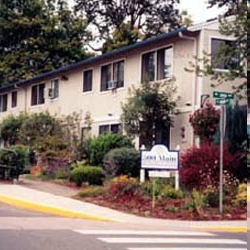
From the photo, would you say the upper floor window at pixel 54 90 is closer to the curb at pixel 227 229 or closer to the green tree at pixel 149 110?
the green tree at pixel 149 110

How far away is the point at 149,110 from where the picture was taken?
22.5 meters

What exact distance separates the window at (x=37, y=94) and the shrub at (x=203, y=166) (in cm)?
1584

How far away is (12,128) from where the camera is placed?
3189 cm

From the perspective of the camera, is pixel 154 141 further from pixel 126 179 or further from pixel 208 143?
pixel 126 179

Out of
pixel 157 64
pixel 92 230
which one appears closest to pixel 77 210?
pixel 92 230

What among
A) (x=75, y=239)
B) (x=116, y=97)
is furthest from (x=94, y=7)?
(x=75, y=239)

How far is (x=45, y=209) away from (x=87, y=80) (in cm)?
1353

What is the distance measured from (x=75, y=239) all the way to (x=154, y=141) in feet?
40.0

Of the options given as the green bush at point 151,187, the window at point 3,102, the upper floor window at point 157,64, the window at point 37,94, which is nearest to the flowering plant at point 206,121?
the upper floor window at point 157,64

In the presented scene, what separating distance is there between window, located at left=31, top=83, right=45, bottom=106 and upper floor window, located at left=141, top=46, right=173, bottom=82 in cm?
986

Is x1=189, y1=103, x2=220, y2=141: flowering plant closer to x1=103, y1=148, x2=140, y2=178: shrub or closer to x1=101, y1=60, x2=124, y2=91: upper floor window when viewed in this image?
x1=103, y1=148, x2=140, y2=178: shrub

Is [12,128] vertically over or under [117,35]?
under

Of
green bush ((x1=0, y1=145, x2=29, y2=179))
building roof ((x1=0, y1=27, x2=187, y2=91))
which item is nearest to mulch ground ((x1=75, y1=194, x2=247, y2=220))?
green bush ((x1=0, y1=145, x2=29, y2=179))

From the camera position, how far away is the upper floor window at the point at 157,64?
23.7m
